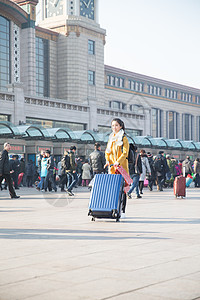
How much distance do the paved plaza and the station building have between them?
25571mm

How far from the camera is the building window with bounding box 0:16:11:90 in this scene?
51.7 meters

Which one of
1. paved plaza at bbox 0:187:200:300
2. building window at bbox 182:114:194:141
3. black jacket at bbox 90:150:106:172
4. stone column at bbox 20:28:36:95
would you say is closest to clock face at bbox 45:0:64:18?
stone column at bbox 20:28:36:95

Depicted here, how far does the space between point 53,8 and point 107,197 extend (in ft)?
202

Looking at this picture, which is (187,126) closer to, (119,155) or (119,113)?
(119,113)

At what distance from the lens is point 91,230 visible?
25.5 feet

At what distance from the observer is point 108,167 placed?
9.76 m

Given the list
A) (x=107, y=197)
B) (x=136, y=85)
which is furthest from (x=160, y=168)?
(x=136, y=85)

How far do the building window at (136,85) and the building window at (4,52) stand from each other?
95.1 feet

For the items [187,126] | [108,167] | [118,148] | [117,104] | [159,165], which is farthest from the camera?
[187,126]

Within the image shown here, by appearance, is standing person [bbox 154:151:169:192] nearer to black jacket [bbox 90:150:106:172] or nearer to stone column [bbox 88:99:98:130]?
black jacket [bbox 90:150:106:172]

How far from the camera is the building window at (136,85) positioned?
78625 millimetres

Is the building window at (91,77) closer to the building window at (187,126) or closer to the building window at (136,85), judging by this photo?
the building window at (136,85)

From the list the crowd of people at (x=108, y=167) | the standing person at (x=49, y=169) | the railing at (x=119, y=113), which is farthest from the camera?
the railing at (x=119, y=113)

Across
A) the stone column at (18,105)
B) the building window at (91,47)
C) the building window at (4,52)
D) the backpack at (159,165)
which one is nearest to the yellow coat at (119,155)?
the backpack at (159,165)
